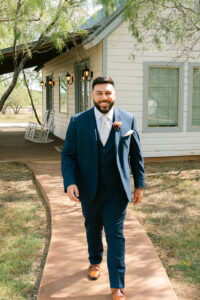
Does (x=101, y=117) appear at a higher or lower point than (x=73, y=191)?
higher

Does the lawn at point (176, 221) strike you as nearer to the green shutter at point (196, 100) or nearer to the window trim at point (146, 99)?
the window trim at point (146, 99)

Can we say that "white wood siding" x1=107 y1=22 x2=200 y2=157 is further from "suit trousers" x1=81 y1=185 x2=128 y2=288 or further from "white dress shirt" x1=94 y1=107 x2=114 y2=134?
"suit trousers" x1=81 y1=185 x2=128 y2=288

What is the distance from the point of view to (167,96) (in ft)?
30.6

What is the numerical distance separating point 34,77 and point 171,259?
19.0 metres

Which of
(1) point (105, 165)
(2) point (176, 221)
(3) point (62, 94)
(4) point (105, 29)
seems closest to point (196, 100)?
(4) point (105, 29)

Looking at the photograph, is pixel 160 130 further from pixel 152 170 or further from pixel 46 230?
pixel 46 230

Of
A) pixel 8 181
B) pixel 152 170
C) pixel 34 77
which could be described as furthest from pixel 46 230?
pixel 34 77

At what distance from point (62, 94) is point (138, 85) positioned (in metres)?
4.95

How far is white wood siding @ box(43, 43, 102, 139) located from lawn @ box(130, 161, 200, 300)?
3.12 m

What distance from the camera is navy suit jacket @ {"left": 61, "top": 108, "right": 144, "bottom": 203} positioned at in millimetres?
2830

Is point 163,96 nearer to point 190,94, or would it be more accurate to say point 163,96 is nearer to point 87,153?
point 190,94

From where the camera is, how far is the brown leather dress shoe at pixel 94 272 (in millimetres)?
3182

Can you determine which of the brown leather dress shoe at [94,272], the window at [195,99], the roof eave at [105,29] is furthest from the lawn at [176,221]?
the roof eave at [105,29]

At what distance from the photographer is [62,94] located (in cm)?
1337
